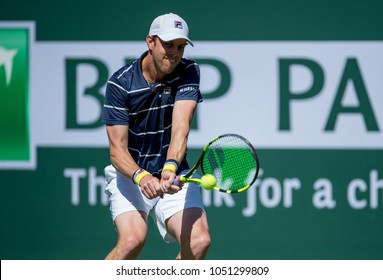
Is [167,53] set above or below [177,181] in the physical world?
above

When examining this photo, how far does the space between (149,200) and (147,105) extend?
0.50 metres

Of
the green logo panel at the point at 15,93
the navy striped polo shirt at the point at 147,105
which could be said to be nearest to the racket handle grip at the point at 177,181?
the navy striped polo shirt at the point at 147,105

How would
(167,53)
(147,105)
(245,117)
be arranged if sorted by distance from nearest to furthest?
(167,53), (147,105), (245,117)

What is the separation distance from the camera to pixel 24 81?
647 centimetres

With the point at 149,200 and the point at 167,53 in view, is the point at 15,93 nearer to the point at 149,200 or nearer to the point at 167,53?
the point at 149,200

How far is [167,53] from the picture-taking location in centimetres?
471

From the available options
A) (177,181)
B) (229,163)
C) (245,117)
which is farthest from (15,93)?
(177,181)

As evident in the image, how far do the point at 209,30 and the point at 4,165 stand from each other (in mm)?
1690

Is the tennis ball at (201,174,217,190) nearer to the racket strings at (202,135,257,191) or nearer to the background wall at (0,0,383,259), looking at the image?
the racket strings at (202,135,257,191)

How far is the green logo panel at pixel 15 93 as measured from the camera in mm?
6465

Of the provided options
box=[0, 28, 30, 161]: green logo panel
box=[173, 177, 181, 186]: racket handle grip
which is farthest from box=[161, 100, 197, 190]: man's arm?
box=[0, 28, 30, 161]: green logo panel

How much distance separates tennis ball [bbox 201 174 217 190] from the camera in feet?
15.2

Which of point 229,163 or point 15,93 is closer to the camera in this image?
point 229,163

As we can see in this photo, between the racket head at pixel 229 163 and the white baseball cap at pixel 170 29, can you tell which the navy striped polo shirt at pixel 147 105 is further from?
the white baseball cap at pixel 170 29
